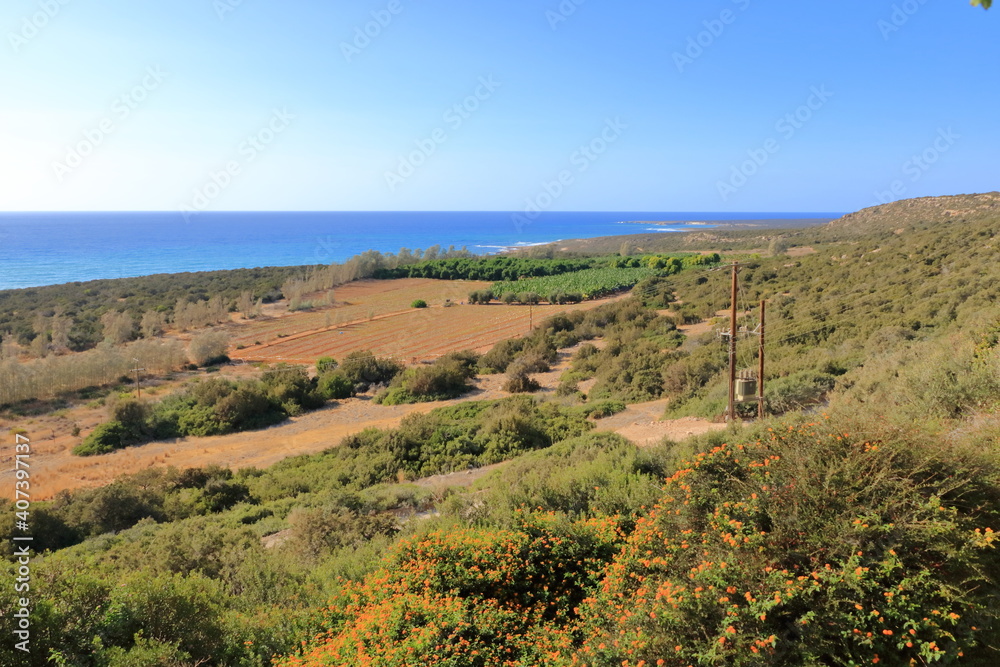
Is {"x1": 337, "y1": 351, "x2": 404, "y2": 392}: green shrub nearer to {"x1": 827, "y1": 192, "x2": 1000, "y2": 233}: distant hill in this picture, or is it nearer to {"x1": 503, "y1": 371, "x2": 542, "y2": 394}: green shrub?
{"x1": 503, "y1": 371, "x2": 542, "y2": 394}: green shrub

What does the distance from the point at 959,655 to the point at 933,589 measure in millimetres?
399

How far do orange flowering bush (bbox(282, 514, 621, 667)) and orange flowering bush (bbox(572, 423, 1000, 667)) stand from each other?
67 cm

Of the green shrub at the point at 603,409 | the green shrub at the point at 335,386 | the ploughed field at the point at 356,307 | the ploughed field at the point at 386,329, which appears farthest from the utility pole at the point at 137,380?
the green shrub at the point at 603,409

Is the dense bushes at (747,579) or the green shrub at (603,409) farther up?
the dense bushes at (747,579)

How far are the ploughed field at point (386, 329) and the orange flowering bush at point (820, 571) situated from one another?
21.7 metres

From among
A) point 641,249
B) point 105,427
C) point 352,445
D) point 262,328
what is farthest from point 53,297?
point 641,249

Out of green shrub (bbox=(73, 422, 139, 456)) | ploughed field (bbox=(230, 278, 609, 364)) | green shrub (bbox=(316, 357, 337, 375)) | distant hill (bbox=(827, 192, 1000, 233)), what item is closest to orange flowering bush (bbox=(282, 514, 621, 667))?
green shrub (bbox=(73, 422, 139, 456))

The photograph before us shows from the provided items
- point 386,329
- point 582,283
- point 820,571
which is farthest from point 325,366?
point 582,283

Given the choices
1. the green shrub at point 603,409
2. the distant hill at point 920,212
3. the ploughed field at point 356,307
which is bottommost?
the green shrub at point 603,409

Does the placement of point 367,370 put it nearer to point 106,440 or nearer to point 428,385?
point 428,385

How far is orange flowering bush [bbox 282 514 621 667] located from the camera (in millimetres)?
4598

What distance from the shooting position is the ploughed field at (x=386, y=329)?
28.7 m

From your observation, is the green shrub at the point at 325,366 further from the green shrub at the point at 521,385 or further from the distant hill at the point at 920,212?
the distant hill at the point at 920,212

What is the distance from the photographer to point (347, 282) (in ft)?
187
